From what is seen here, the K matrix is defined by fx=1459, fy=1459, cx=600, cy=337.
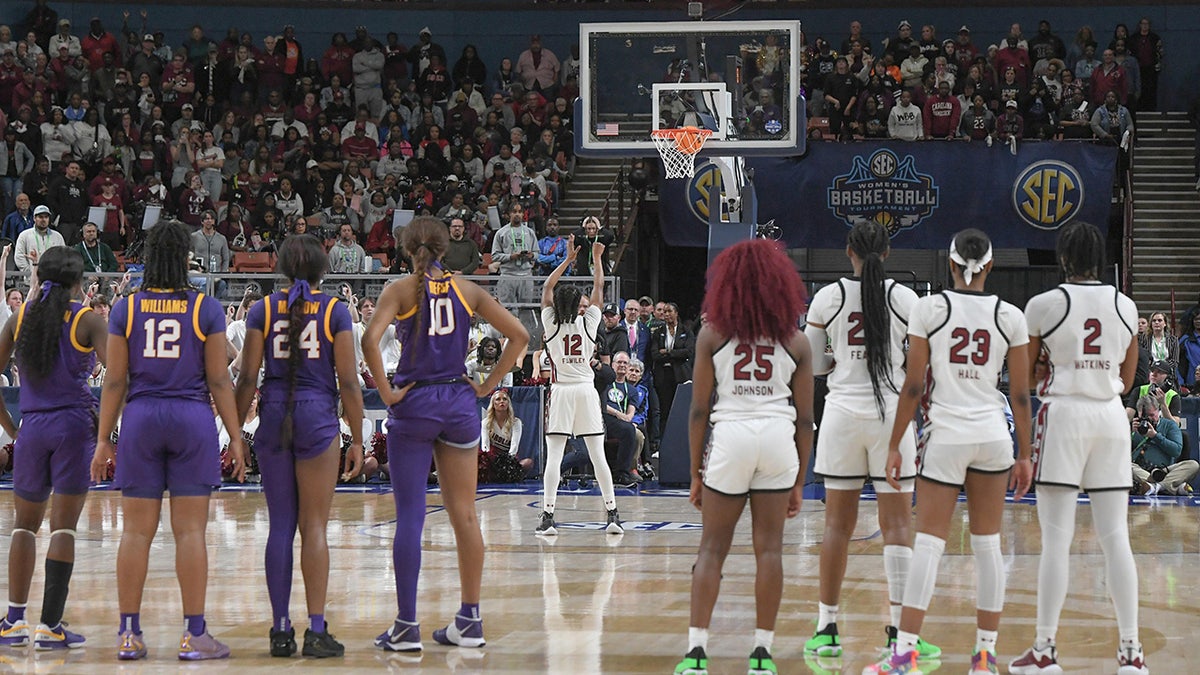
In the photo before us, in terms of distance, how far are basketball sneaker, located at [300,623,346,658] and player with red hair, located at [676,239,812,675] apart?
1.77 m

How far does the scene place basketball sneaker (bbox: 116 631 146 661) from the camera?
6980 millimetres

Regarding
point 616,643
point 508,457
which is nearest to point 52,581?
point 616,643

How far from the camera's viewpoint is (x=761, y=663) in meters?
6.47

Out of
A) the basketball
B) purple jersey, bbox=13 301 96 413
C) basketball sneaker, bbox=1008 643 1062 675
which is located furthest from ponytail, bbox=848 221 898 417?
the basketball

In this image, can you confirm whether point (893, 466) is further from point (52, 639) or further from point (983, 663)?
point (52, 639)

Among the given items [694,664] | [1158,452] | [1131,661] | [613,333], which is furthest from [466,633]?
[1158,452]

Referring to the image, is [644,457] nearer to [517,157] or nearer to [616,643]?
[517,157]

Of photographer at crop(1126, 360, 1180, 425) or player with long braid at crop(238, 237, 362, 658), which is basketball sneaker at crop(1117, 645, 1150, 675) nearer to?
player with long braid at crop(238, 237, 362, 658)

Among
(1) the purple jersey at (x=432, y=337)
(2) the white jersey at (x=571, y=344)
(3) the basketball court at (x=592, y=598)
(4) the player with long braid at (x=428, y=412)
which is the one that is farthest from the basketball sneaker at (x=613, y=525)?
(1) the purple jersey at (x=432, y=337)

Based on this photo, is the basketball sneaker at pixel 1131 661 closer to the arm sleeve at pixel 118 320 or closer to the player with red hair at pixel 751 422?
the player with red hair at pixel 751 422

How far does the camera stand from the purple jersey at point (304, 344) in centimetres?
714

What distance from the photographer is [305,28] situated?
28594 mm

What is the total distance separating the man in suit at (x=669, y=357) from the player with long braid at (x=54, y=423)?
11.3m

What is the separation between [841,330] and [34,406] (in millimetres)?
4057
